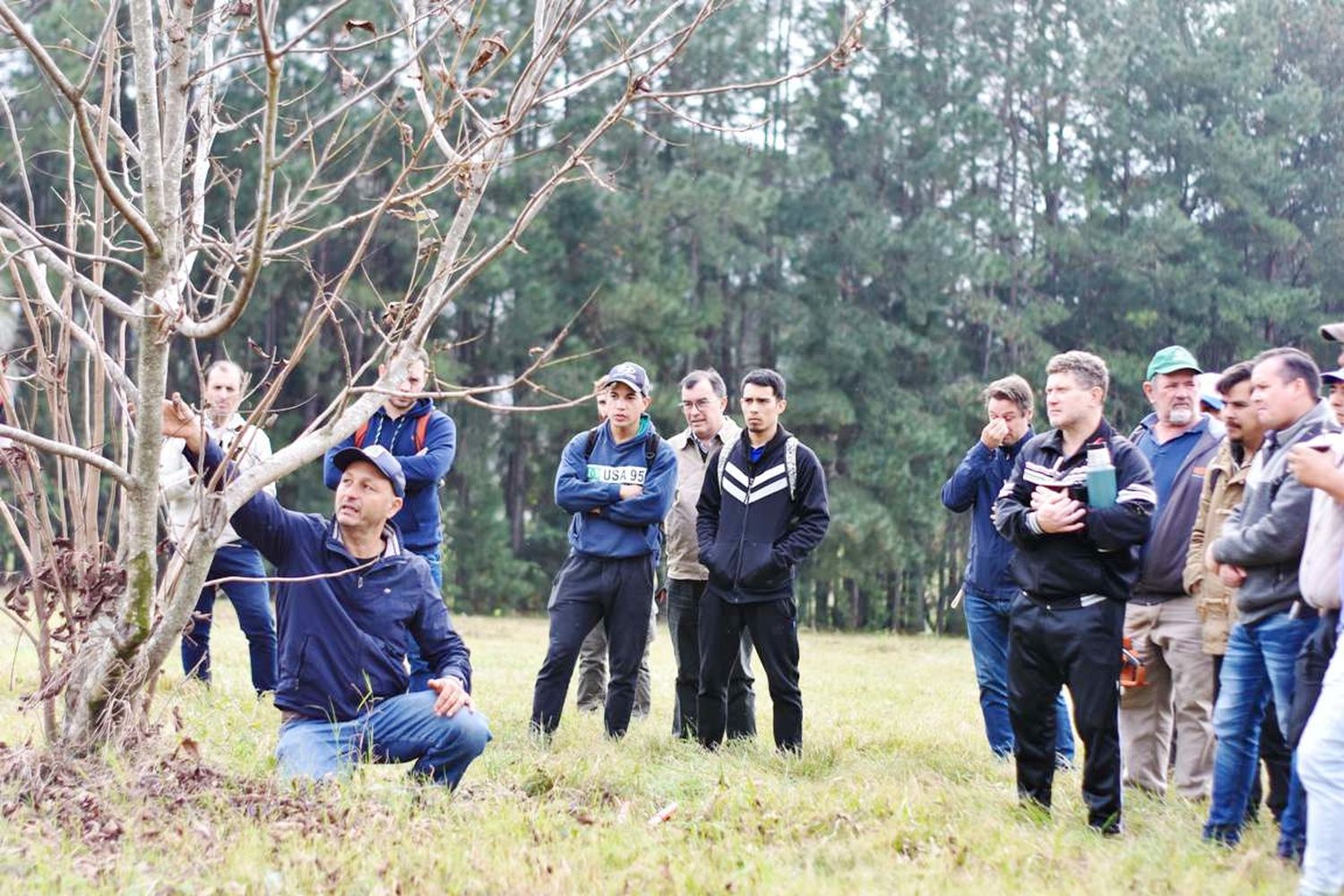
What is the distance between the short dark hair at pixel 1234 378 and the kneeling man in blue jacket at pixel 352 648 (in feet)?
10.7

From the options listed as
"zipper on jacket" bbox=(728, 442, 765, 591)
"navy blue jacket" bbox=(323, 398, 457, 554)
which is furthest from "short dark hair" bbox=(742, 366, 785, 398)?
"navy blue jacket" bbox=(323, 398, 457, 554)

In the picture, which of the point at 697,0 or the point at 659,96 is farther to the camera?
the point at 697,0

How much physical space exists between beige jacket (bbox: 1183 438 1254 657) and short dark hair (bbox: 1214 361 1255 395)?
0.25 m

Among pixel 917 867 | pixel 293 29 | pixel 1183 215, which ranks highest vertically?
pixel 293 29

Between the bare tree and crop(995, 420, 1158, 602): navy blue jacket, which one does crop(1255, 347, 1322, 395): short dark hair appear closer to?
crop(995, 420, 1158, 602): navy blue jacket

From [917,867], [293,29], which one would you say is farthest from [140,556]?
[293,29]

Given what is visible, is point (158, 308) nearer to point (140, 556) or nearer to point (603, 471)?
point (140, 556)

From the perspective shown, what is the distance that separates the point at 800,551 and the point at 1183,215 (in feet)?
75.9

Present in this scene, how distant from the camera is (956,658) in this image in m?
18.0

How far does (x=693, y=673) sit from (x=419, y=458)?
73.8 inches

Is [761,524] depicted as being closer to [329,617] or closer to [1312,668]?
[329,617]

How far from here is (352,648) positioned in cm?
515

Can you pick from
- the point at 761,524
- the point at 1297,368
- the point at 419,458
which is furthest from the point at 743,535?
the point at 1297,368

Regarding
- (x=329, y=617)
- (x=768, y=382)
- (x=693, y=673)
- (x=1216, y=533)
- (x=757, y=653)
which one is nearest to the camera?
(x=329, y=617)
